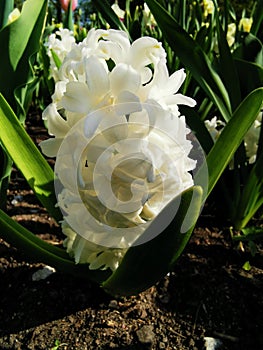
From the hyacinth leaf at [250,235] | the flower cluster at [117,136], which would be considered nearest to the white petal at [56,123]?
the flower cluster at [117,136]

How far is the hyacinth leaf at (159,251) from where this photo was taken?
67cm

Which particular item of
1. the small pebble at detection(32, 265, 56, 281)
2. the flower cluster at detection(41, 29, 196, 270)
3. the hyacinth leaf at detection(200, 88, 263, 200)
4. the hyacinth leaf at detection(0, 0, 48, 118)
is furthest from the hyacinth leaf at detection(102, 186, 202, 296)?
the hyacinth leaf at detection(0, 0, 48, 118)

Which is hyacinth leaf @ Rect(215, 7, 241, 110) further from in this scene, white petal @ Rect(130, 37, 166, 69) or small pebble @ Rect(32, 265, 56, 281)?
small pebble @ Rect(32, 265, 56, 281)

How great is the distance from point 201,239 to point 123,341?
52 centimetres

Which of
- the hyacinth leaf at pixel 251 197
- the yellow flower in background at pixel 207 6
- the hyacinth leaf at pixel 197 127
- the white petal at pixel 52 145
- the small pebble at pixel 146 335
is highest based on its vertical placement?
the white petal at pixel 52 145

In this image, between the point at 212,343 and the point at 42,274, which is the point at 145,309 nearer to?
the point at 212,343

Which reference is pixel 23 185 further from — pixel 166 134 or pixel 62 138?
pixel 166 134

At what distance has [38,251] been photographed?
2.89 ft

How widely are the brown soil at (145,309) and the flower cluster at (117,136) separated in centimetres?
34

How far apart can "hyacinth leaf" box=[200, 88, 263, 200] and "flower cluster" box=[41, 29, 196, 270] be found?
0.12 meters

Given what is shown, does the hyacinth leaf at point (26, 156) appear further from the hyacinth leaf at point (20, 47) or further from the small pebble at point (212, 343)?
the small pebble at point (212, 343)

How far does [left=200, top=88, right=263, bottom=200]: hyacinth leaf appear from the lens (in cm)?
83

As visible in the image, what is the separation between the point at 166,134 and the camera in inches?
27.6

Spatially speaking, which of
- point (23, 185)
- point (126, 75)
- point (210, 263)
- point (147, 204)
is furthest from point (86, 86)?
point (23, 185)
